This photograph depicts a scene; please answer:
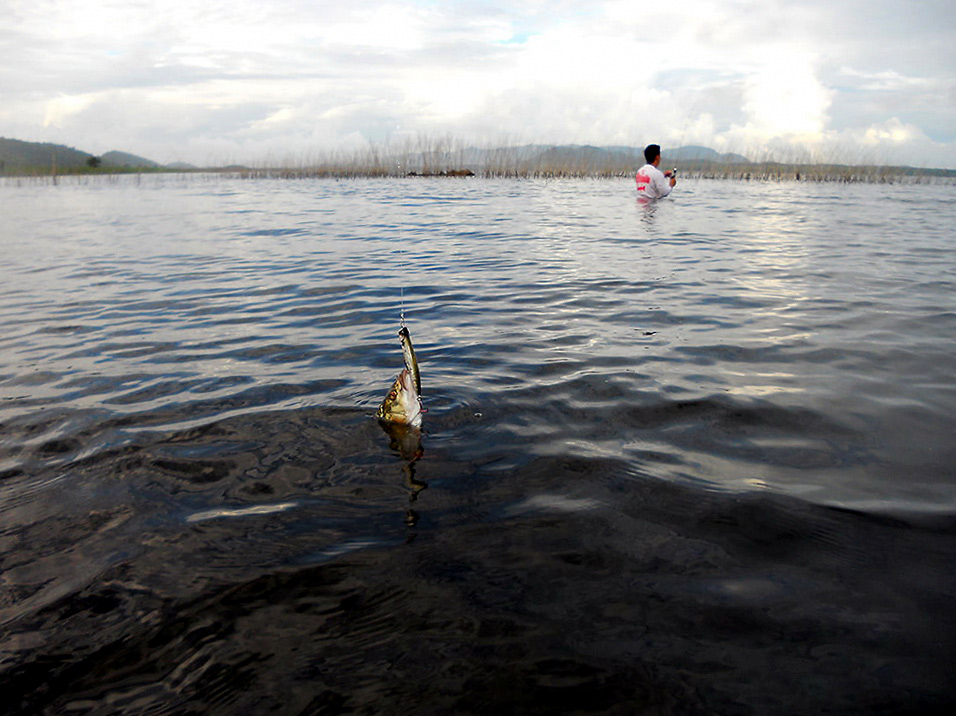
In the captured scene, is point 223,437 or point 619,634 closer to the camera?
point 619,634

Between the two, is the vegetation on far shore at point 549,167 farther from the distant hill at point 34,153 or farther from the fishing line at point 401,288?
the distant hill at point 34,153

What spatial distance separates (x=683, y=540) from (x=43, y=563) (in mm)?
2608

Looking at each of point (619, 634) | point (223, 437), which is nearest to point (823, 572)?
point (619, 634)

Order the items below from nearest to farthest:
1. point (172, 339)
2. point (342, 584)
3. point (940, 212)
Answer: point (342, 584)
point (172, 339)
point (940, 212)

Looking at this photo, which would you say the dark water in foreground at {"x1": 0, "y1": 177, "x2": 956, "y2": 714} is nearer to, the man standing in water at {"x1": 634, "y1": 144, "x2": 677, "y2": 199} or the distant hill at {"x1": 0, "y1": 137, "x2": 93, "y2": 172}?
the man standing in water at {"x1": 634, "y1": 144, "x2": 677, "y2": 199}

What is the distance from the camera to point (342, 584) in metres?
2.24

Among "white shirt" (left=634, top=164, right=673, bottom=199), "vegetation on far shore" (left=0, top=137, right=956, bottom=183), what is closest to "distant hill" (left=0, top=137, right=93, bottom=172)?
"vegetation on far shore" (left=0, top=137, right=956, bottom=183)

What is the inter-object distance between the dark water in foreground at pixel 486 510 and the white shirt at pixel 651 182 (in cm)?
1032

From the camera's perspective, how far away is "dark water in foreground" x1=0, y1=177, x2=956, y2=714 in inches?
72.2

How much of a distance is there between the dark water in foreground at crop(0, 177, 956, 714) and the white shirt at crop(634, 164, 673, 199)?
406 inches

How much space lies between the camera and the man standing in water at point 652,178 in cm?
1519

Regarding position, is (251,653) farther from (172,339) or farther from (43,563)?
(172,339)

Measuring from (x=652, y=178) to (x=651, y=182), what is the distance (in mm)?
335

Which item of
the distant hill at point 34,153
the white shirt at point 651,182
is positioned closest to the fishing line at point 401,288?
the white shirt at point 651,182
